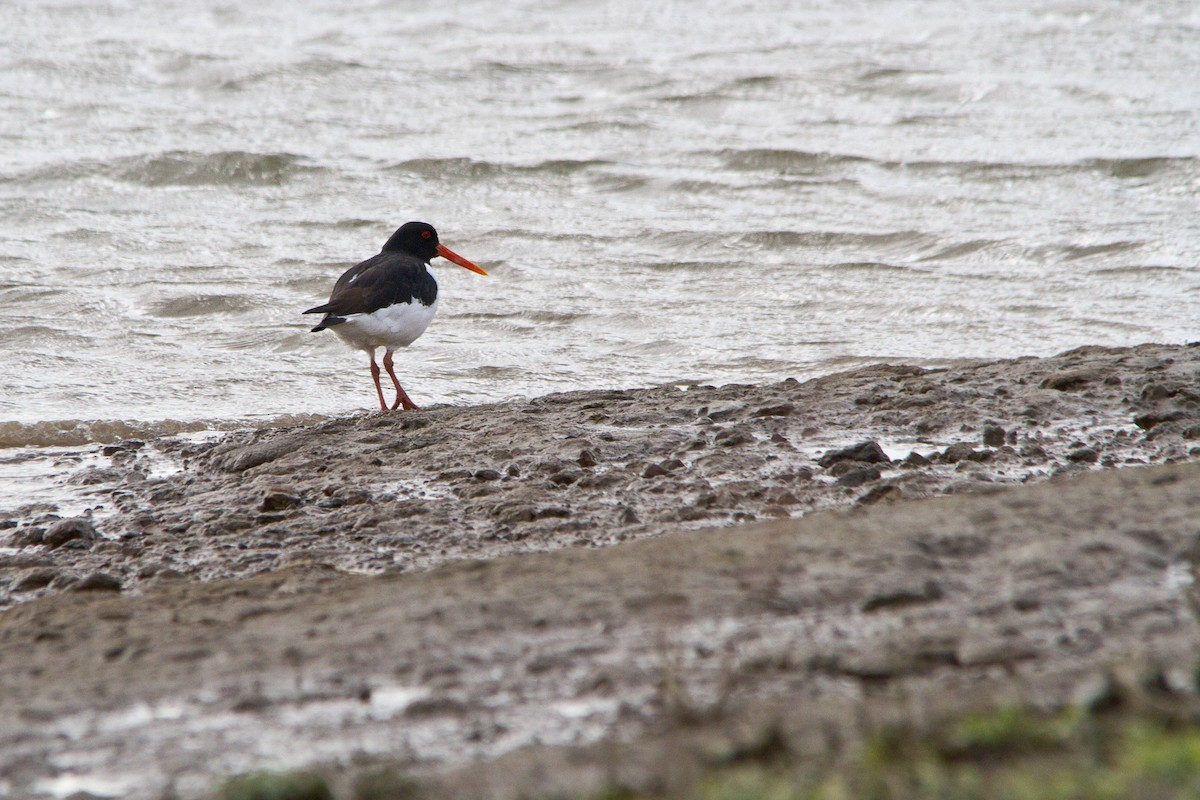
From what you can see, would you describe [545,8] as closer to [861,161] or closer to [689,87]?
[689,87]

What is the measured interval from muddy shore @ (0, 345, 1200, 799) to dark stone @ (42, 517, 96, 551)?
0.02m

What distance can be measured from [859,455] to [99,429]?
369 cm

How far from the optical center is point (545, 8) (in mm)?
18750

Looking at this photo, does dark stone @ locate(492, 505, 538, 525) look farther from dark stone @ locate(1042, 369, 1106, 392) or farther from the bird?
dark stone @ locate(1042, 369, 1106, 392)

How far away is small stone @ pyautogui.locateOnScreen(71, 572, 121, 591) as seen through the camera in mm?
4176

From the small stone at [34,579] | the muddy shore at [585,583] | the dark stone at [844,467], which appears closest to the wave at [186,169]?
the muddy shore at [585,583]

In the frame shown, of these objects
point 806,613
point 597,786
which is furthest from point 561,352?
point 597,786

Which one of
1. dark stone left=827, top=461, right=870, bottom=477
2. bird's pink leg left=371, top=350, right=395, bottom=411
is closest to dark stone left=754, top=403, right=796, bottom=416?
dark stone left=827, top=461, right=870, bottom=477

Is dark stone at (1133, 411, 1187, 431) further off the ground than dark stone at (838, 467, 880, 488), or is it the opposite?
dark stone at (838, 467, 880, 488)

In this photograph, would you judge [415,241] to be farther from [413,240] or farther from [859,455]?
[859,455]

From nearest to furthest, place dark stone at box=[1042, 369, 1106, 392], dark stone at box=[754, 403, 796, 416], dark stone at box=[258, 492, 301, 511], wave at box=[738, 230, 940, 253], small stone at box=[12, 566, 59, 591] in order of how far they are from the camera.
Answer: small stone at box=[12, 566, 59, 591], dark stone at box=[258, 492, 301, 511], dark stone at box=[754, 403, 796, 416], dark stone at box=[1042, 369, 1106, 392], wave at box=[738, 230, 940, 253]

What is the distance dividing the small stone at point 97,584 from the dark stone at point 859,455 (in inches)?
98.3

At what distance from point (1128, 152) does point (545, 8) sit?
9.09 meters

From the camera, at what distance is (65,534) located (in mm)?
4676
